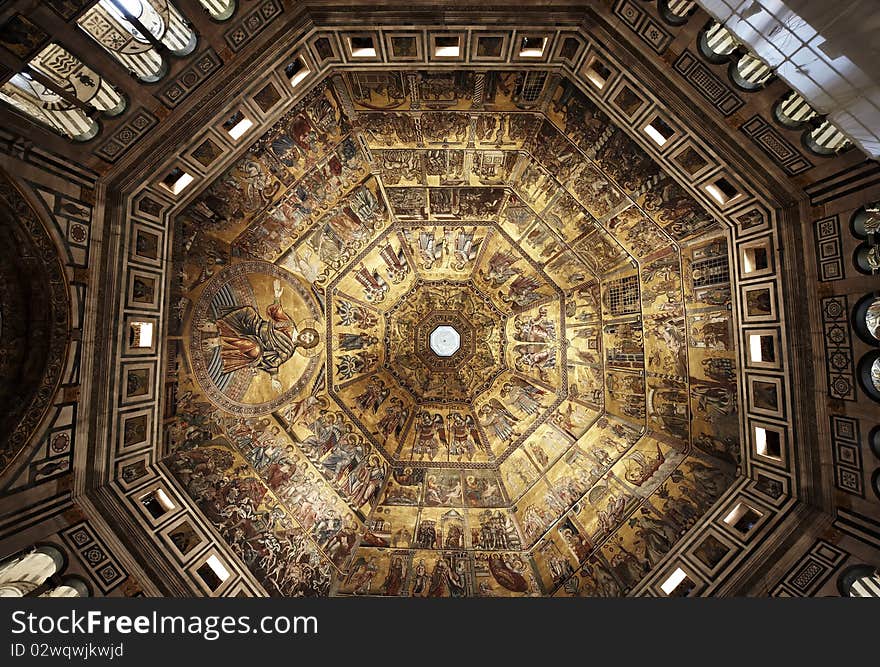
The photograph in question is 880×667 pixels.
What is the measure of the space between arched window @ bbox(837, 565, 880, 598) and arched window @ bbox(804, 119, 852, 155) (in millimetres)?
7255

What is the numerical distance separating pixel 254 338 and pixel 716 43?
1204 centimetres

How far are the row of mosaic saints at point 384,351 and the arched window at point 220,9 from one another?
2.12m

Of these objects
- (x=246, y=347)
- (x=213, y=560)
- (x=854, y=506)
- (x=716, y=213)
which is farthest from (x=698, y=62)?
(x=213, y=560)

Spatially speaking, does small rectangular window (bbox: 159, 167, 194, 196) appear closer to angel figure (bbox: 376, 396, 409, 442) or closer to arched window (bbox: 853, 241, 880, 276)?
angel figure (bbox: 376, 396, 409, 442)

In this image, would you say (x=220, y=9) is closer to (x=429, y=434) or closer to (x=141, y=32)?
(x=141, y=32)

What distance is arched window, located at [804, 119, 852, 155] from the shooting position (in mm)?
7109

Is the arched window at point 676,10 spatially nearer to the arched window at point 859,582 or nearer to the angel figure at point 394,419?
the arched window at point 859,582

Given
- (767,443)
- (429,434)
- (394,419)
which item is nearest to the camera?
(767,443)

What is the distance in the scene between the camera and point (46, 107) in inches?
278

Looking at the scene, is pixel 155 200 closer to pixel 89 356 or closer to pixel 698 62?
pixel 89 356

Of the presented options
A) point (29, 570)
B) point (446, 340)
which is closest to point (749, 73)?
point (446, 340)

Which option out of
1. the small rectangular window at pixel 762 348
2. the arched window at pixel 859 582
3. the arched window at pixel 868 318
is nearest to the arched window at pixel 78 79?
the small rectangular window at pixel 762 348

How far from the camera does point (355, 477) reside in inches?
525

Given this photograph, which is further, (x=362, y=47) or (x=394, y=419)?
(x=394, y=419)
